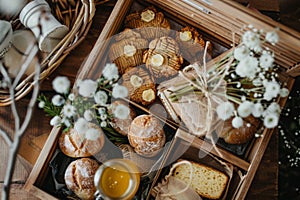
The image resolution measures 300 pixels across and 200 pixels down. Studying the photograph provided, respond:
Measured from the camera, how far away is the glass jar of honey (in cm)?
118

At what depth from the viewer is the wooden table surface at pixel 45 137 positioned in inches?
55.9

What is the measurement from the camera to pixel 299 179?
1770 mm

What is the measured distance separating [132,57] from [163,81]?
11cm

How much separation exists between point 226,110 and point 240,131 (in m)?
0.21

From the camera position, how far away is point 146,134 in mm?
1285

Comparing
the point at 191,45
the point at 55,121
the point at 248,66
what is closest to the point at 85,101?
the point at 55,121

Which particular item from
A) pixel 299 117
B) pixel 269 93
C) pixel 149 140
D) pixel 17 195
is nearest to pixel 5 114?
pixel 17 195

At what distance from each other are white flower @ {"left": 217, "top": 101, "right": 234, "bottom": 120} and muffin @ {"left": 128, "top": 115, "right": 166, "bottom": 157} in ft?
0.74

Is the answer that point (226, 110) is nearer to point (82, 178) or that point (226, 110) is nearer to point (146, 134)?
point (146, 134)

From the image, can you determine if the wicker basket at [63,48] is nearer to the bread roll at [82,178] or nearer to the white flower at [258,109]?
the bread roll at [82,178]

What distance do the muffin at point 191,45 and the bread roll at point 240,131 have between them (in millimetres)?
231


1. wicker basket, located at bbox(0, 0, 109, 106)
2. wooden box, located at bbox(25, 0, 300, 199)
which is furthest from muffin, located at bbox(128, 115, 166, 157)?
wicker basket, located at bbox(0, 0, 109, 106)

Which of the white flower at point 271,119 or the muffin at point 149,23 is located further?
the muffin at point 149,23

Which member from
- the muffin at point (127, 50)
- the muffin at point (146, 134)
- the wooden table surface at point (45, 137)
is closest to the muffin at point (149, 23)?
the muffin at point (127, 50)
